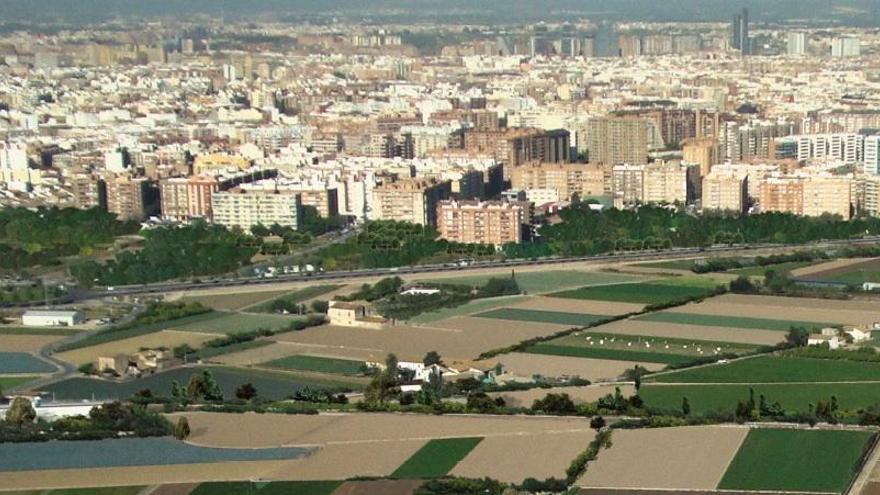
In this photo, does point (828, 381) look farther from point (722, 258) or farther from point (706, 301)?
point (722, 258)

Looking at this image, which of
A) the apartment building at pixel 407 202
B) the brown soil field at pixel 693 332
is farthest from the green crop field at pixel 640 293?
the apartment building at pixel 407 202

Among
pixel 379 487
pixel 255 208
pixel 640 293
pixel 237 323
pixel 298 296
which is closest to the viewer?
pixel 379 487

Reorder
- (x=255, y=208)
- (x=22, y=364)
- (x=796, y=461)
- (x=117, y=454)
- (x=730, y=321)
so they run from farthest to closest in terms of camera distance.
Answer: (x=255, y=208), (x=730, y=321), (x=22, y=364), (x=117, y=454), (x=796, y=461)

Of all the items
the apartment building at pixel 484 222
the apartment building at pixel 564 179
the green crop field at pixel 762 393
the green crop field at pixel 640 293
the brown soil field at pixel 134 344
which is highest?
the apartment building at pixel 564 179

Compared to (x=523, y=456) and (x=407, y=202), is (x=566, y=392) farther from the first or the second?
(x=407, y=202)

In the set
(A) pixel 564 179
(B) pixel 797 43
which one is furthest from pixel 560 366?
(B) pixel 797 43

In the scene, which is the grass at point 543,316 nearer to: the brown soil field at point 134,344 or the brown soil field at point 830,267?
the brown soil field at point 134,344

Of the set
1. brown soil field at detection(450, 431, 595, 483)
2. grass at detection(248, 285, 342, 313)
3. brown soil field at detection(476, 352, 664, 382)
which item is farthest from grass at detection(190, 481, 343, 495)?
grass at detection(248, 285, 342, 313)
